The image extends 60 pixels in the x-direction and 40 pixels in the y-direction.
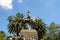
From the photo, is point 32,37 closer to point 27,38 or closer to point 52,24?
point 27,38

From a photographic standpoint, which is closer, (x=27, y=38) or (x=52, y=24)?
(x=27, y=38)

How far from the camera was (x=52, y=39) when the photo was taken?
83.0 meters

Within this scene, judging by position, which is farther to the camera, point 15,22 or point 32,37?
point 15,22

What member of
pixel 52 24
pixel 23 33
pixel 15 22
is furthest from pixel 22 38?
pixel 52 24

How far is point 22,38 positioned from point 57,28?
30.9 m

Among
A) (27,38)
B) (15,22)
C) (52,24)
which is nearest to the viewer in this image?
(27,38)

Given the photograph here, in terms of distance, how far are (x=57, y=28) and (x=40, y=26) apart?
5.61m

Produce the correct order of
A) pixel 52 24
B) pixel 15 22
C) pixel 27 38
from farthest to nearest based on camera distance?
1. pixel 52 24
2. pixel 15 22
3. pixel 27 38

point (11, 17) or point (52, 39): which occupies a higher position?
point (11, 17)

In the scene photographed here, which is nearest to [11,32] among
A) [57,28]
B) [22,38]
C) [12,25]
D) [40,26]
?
[12,25]

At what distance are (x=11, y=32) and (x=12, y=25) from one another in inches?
92.7

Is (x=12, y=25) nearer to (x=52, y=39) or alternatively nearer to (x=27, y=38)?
(x=52, y=39)

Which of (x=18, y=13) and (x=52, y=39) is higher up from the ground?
(x=18, y=13)

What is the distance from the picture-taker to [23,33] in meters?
56.2
